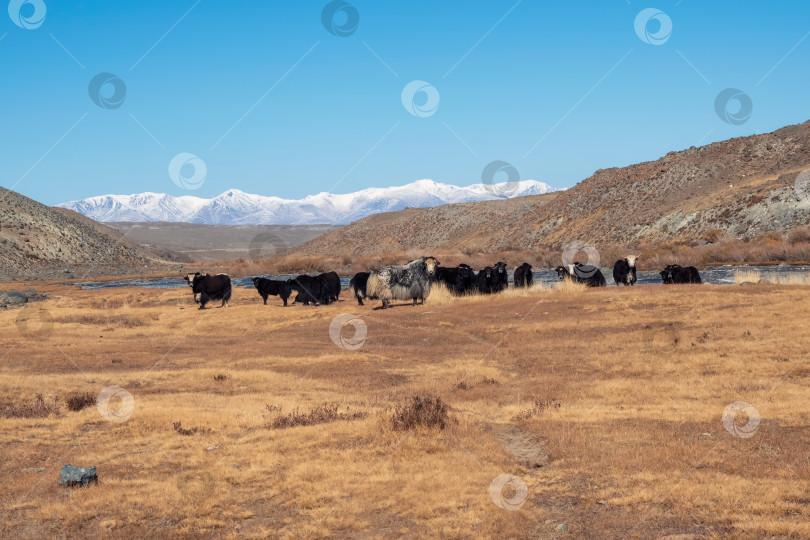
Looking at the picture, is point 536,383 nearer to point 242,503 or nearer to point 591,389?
point 591,389

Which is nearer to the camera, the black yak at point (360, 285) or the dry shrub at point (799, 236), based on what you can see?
the black yak at point (360, 285)

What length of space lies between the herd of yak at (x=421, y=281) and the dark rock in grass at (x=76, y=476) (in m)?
23.9

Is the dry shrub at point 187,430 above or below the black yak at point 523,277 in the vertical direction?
below

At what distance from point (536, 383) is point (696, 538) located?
9253 millimetres

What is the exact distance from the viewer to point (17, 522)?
749 centimetres

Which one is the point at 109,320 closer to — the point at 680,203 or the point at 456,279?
the point at 456,279

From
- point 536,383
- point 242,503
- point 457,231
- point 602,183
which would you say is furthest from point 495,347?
point 457,231

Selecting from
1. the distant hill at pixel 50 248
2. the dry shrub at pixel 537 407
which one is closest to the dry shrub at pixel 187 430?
the dry shrub at pixel 537 407

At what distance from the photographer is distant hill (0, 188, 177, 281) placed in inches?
3197

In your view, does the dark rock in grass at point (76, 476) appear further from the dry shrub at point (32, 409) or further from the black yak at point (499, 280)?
the black yak at point (499, 280)

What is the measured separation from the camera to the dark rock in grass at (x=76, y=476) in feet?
28.3

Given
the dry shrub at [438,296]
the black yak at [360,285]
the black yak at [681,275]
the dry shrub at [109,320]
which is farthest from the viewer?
the black yak at [360,285]

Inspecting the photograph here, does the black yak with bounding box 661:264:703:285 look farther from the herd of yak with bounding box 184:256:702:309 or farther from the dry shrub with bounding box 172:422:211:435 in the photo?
the dry shrub with bounding box 172:422:211:435

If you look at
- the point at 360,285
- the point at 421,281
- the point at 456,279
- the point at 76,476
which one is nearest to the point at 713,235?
the point at 456,279
